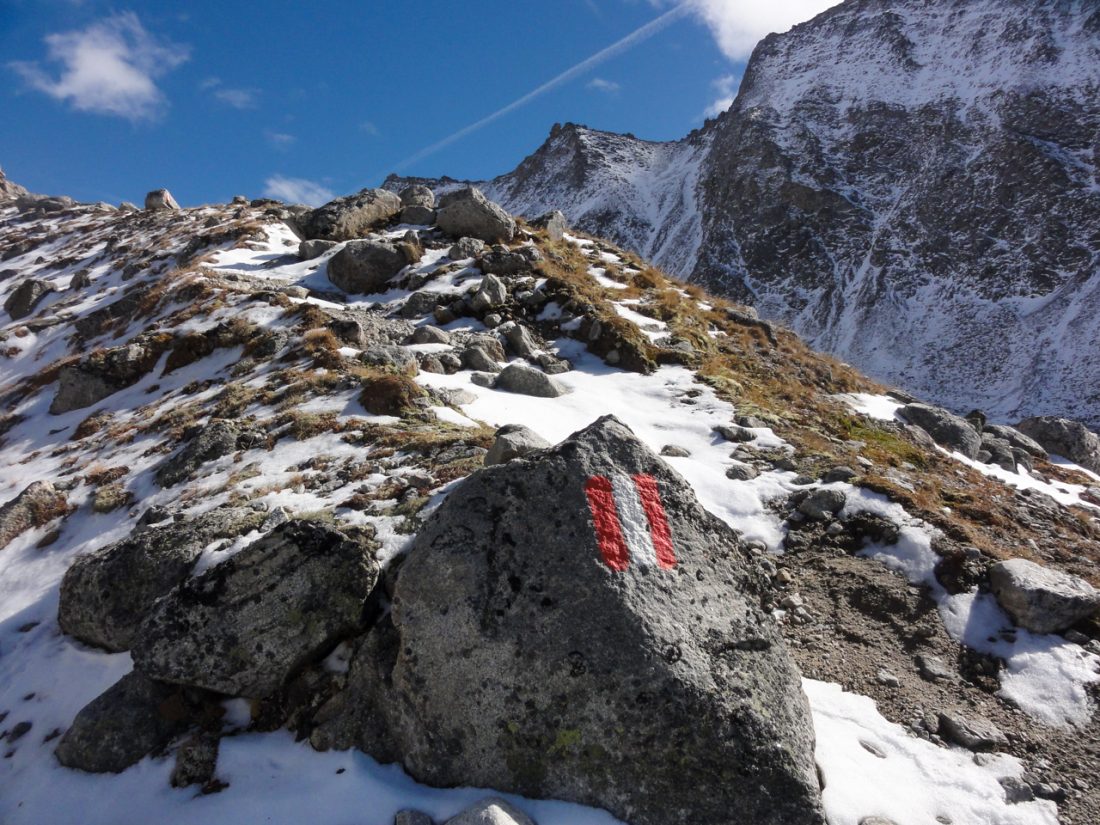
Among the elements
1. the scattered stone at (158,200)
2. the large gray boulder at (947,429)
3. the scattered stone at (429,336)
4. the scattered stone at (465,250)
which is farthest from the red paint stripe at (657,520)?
the scattered stone at (158,200)

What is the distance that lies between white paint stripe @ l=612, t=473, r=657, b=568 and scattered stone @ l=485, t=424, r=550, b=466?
2.48 m

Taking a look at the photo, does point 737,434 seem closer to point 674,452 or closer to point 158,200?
point 674,452

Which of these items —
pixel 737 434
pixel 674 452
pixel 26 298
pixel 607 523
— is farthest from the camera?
pixel 26 298

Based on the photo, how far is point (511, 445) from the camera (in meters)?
8.38

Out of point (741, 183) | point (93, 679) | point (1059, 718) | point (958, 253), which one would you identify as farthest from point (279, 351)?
point (741, 183)

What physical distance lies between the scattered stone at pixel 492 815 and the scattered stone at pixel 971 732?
444cm

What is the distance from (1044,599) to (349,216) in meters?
28.5

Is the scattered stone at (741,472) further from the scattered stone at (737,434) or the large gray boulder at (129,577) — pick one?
the large gray boulder at (129,577)

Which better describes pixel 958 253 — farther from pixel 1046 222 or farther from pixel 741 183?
pixel 741 183

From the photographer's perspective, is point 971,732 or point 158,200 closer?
point 971,732

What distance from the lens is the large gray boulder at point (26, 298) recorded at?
109 feet

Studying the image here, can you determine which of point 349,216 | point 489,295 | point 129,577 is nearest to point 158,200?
point 349,216

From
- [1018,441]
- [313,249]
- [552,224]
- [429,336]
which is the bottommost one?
[1018,441]

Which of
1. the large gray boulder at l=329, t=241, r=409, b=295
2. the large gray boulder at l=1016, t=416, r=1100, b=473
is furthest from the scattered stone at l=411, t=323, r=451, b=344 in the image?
the large gray boulder at l=1016, t=416, r=1100, b=473
